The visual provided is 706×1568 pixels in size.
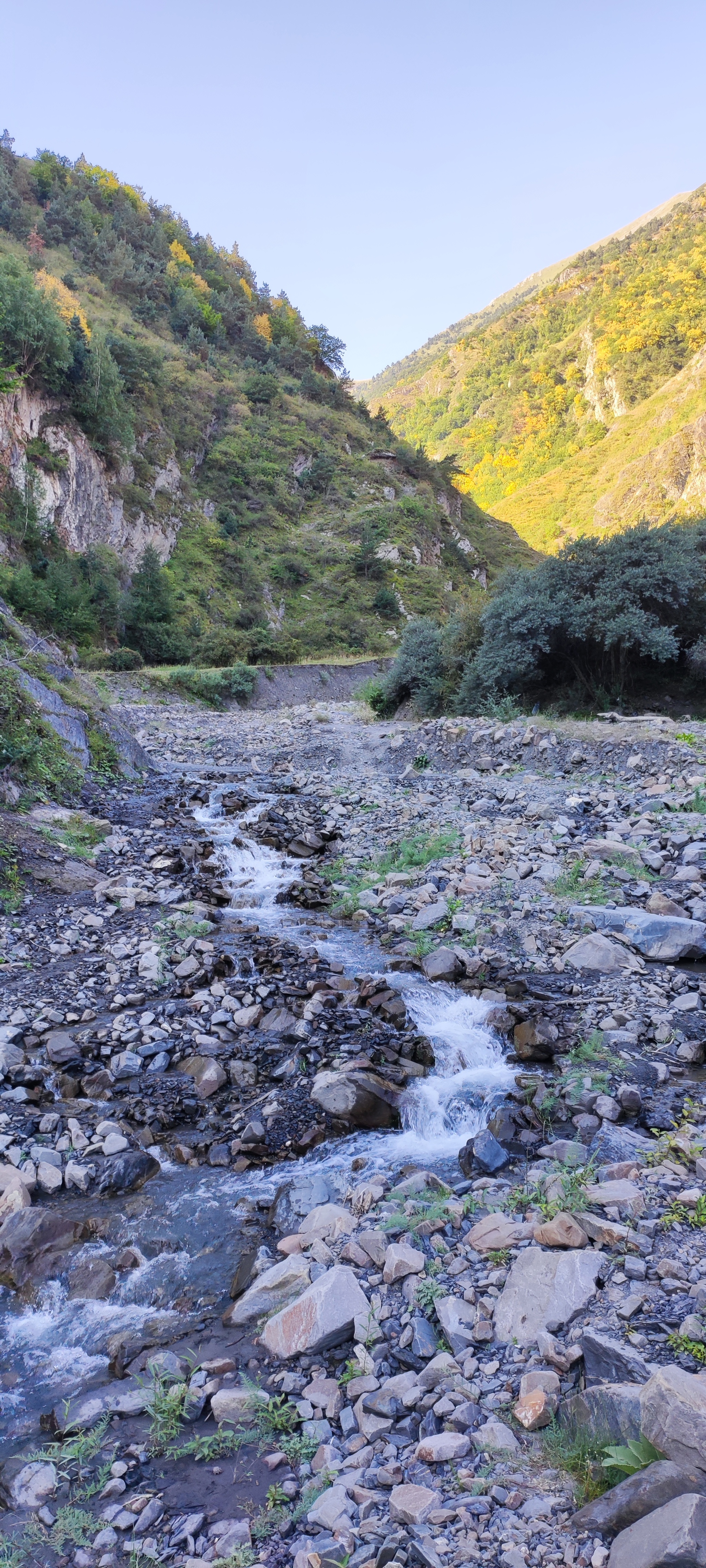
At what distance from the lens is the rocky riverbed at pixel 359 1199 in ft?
7.93

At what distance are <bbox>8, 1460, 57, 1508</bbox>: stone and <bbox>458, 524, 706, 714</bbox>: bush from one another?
46.0ft

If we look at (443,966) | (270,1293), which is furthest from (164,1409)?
(443,966)

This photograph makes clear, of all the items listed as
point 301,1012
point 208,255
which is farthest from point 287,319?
point 301,1012

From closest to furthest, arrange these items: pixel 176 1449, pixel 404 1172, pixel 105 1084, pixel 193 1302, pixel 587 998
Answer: pixel 176 1449, pixel 193 1302, pixel 404 1172, pixel 105 1084, pixel 587 998

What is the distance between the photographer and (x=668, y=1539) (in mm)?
1815

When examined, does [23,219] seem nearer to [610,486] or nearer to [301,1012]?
[610,486]

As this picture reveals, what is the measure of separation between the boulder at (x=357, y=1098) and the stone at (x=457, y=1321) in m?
1.77

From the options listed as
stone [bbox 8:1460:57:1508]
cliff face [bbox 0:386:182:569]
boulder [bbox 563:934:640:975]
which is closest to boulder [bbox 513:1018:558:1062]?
boulder [bbox 563:934:640:975]

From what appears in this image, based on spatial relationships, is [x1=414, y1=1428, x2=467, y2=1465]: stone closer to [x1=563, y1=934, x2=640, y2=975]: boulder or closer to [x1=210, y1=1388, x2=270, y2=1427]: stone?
[x1=210, y1=1388, x2=270, y2=1427]: stone

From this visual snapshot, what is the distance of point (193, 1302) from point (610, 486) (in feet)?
279

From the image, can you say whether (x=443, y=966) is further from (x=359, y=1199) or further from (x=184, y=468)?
(x=184, y=468)

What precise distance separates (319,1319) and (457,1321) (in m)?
0.63

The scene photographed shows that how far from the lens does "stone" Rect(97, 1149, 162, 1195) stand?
4.32m

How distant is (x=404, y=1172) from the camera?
4.29m
